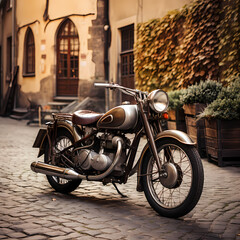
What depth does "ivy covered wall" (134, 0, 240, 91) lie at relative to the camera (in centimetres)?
988

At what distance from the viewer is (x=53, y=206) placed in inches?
182

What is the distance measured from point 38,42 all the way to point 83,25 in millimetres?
→ 3229

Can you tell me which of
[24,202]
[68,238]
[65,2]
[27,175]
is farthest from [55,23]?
[68,238]

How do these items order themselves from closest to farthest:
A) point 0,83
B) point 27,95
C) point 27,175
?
point 27,175 < point 27,95 < point 0,83

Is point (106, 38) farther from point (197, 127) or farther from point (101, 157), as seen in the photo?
point (101, 157)

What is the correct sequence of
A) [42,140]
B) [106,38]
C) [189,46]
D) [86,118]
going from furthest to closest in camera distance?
[106,38], [189,46], [42,140], [86,118]

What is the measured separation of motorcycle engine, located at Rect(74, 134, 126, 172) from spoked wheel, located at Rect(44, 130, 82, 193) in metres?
0.31

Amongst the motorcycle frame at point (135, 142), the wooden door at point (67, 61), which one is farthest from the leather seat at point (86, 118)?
the wooden door at point (67, 61)

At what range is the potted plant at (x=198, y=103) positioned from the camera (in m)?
8.09

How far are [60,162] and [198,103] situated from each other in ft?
12.0

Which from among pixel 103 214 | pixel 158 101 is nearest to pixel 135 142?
pixel 158 101

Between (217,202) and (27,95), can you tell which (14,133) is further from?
(217,202)

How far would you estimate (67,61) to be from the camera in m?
19.3

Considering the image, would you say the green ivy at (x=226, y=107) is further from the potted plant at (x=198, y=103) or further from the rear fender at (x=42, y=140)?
the rear fender at (x=42, y=140)
